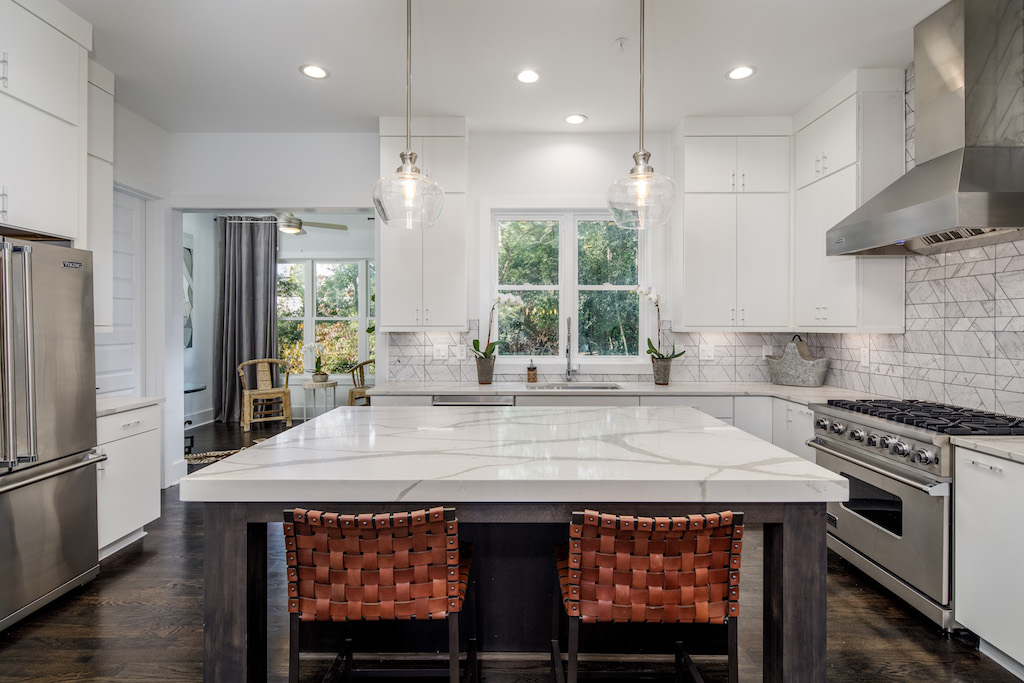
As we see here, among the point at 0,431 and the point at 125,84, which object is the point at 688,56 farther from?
the point at 0,431

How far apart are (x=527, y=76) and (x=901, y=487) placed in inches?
115

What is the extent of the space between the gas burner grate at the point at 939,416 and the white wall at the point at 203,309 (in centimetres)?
A: 719

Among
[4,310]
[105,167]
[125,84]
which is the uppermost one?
[125,84]

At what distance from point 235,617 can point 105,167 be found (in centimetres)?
299

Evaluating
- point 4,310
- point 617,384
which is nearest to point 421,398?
point 617,384

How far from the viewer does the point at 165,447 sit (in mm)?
4168

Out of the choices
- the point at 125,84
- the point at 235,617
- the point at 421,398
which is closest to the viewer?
the point at 235,617

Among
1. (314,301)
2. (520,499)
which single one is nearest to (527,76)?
(520,499)

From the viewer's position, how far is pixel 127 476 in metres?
3.00

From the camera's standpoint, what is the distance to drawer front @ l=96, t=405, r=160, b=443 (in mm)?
2822

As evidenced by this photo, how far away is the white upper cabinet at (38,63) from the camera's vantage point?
7.79 ft

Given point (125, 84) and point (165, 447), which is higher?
point (125, 84)

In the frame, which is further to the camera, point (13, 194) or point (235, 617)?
point (13, 194)

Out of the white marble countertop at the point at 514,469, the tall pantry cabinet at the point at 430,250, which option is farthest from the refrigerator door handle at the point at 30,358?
the tall pantry cabinet at the point at 430,250
